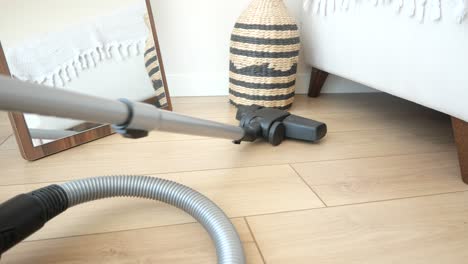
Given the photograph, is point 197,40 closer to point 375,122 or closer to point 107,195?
point 375,122

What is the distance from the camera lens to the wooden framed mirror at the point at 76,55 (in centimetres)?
74

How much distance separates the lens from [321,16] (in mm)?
1115

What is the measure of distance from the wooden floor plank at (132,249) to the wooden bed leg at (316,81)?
93 cm

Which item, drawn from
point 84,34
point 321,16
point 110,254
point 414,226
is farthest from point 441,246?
point 84,34

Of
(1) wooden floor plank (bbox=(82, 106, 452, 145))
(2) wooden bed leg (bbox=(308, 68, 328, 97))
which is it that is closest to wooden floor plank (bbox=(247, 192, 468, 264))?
(1) wooden floor plank (bbox=(82, 106, 452, 145))

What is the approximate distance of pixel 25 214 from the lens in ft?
1.33

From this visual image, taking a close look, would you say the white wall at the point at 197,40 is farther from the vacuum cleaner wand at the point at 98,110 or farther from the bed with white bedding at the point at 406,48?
the vacuum cleaner wand at the point at 98,110

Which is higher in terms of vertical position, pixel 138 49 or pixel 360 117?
pixel 138 49

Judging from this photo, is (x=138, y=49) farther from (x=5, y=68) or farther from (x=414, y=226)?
(x=414, y=226)

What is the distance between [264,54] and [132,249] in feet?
2.49

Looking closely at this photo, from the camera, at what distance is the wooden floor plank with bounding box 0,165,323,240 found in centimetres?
53

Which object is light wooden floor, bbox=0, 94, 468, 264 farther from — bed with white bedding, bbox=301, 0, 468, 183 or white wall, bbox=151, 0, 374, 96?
white wall, bbox=151, 0, 374, 96

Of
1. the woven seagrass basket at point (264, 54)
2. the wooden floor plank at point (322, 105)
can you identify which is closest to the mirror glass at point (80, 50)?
the wooden floor plank at point (322, 105)

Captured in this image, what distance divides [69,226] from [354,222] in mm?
481
